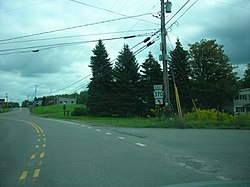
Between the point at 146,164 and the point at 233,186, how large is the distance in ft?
10.7

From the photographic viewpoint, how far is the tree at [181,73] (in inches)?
2356

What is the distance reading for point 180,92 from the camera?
59469mm

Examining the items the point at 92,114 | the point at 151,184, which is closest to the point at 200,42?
the point at 92,114

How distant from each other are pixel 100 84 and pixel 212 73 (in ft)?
81.4

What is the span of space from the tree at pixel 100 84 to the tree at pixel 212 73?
17274 millimetres

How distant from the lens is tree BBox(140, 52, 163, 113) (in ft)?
195

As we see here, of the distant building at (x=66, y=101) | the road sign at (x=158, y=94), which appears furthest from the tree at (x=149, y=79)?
the distant building at (x=66, y=101)

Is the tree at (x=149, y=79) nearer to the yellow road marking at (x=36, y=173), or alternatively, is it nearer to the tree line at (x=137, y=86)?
the tree line at (x=137, y=86)

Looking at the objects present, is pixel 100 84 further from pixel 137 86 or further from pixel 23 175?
pixel 23 175

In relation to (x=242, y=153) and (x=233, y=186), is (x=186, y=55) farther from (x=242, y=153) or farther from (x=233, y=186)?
(x=233, y=186)

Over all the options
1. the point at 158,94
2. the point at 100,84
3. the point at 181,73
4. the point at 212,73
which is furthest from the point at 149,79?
the point at 158,94

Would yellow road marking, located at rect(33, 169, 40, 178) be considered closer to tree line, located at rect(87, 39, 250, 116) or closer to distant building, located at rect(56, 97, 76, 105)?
tree line, located at rect(87, 39, 250, 116)

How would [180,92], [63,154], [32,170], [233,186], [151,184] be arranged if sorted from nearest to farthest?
[233,186] < [151,184] < [32,170] < [63,154] < [180,92]

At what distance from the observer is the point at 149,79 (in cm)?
6038
